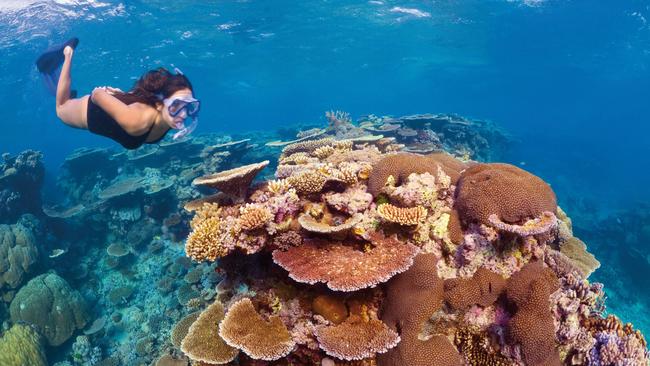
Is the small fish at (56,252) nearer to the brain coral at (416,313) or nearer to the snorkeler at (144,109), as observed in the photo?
the snorkeler at (144,109)

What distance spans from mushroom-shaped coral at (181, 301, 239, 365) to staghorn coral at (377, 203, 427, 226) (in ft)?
7.56

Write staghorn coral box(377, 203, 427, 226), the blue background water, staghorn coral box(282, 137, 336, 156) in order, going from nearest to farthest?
staghorn coral box(377, 203, 427, 226)
staghorn coral box(282, 137, 336, 156)
the blue background water

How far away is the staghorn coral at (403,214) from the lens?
12.4ft

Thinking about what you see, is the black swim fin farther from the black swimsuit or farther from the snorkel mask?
the snorkel mask

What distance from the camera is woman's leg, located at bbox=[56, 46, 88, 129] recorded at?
4816 millimetres

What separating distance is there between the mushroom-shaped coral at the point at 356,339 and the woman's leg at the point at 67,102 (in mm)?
4486

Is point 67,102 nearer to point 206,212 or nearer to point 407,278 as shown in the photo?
point 206,212

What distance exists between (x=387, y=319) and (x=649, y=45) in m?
50.6

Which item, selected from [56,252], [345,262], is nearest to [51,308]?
[56,252]

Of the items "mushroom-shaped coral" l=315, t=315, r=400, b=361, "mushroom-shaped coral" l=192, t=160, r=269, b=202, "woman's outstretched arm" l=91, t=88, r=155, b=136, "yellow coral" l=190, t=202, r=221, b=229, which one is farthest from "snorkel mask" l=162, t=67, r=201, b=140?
"mushroom-shaped coral" l=315, t=315, r=400, b=361

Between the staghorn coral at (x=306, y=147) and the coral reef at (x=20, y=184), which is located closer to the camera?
the staghorn coral at (x=306, y=147)

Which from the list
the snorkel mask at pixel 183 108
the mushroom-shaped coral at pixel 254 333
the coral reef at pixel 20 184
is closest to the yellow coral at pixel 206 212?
the snorkel mask at pixel 183 108

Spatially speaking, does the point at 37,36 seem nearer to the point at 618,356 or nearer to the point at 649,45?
the point at 618,356

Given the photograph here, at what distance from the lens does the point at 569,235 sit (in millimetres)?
5254
